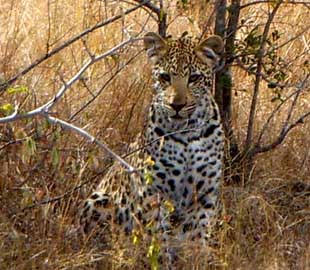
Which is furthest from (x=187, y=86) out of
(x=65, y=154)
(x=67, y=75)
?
(x=67, y=75)

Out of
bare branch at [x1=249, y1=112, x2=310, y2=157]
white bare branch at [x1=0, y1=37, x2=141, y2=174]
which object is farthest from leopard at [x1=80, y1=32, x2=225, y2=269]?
white bare branch at [x1=0, y1=37, x2=141, y2=174]

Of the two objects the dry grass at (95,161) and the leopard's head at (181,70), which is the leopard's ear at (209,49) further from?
the dry grass at (95,161)

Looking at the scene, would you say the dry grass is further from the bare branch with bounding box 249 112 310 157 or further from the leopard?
the leopard

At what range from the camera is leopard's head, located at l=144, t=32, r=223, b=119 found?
19.5 ft

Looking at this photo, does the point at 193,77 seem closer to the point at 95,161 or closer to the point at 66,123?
the point at 95,161

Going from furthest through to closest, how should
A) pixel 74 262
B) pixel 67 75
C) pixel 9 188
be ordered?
pixel 67 75 < pixel 9 188 < pixel 74 262

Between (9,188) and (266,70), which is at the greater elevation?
(266,70)

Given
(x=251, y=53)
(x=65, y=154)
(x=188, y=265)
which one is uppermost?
(x=251, y=53)

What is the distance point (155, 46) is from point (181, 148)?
21.1 inches

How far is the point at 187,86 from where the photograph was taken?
5.99 meters

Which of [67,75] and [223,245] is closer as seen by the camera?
[223,245]

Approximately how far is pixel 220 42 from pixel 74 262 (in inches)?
55.3

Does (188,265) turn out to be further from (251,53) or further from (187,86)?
(251,53)

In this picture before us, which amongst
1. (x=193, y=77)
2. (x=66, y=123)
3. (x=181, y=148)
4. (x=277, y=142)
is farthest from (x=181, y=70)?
(x=66, y=123)
